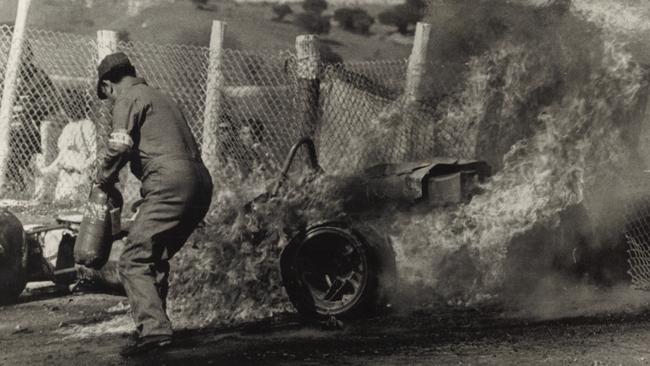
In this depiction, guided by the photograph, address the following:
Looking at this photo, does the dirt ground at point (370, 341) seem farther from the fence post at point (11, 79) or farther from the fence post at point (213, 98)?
the fence post at point (11, 79)

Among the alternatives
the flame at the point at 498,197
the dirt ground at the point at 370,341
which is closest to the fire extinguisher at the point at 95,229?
the dirt ground at the point at 370,341

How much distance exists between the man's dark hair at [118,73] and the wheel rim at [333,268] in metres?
1.90

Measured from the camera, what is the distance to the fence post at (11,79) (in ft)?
28.0

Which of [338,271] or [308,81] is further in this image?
[308,81]

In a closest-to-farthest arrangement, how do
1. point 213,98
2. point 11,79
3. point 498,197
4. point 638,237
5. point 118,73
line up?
point 118,73
point 498,197
point 638,237
point 213,98
point 11,79

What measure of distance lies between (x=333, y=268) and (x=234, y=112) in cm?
316

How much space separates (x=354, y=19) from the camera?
8.80 metres

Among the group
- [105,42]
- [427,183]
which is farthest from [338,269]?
[105,42]

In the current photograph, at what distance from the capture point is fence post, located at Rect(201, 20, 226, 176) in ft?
27.6

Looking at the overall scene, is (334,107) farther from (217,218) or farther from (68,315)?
(68,315)

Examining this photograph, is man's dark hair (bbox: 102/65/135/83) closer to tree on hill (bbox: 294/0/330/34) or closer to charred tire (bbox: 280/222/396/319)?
charred tire (bbox: 280/222/396/319)

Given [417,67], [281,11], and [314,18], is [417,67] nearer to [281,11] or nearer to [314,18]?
[314,18]

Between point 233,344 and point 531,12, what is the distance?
5.04 meters

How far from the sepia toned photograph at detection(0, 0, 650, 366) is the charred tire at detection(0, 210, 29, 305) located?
21 mm
